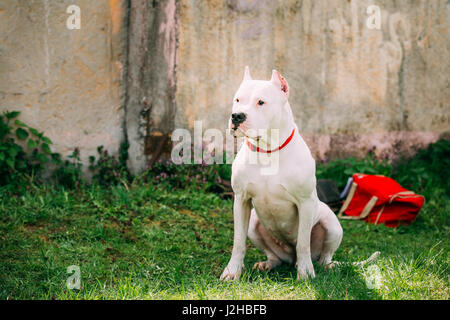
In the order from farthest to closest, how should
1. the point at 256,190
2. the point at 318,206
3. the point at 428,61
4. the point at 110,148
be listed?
the point at 428,61 → the point at 110,148 → the point at 318,206 → the point at 256,190

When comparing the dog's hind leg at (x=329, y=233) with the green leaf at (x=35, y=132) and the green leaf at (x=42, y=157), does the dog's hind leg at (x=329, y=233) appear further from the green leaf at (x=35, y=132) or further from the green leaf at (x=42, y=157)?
the green leaf at (x=35, y=132)

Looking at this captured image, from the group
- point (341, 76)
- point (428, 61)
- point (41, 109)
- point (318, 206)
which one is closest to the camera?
point (318, 206)

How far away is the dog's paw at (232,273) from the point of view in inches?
124

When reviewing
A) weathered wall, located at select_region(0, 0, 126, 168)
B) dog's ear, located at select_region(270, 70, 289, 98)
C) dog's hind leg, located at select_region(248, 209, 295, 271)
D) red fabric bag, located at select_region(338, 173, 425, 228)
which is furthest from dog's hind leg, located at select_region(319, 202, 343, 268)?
weathered wall, located at select_region(0, 0, 126, 168)

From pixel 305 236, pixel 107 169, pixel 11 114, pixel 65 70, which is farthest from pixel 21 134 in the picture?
pixel 305 236

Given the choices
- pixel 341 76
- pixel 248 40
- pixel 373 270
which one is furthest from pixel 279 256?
pixel 341 76

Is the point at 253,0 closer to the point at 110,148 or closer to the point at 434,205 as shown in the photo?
the point at 110,148

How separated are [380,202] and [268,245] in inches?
84.5

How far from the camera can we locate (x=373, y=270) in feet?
10.3

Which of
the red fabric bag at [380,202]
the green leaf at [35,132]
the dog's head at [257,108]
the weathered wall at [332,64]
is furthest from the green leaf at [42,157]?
the red fabric bag at [380,202]

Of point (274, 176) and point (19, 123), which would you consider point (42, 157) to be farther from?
point (274, 176)

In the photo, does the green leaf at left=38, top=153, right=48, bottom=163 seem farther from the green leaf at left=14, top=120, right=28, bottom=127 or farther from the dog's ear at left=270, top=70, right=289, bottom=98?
the dog's ear at left=270, top=70, right=289, bottom=98

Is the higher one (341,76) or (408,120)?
(341,76)

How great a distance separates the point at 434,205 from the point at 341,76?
86.1 inches
